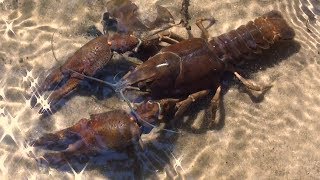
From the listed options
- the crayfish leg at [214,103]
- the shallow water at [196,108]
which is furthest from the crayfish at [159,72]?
the shallow water at [196,108]

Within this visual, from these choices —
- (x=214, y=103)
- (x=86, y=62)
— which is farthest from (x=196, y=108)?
(x=86, y=62)

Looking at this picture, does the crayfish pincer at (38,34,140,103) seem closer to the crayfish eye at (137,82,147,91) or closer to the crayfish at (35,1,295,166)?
the crayfish at (35,1,295,166)

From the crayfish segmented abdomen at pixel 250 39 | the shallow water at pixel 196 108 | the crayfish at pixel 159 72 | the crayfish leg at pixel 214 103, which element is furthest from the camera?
the crayfish segmented abdomen at pixel 250 39

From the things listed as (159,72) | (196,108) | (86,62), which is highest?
(86,62)

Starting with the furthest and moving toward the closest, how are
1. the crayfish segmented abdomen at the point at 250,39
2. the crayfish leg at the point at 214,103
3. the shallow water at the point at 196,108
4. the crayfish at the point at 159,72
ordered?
1. the crayfish segmented abdomen at the point at 250,39
2. the crayfish leg at the point at 214,103
3. the shallow water at the point at 196,108
4. the crayfish at the point at 159,72

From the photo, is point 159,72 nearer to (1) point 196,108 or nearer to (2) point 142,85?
(2) point 142,85

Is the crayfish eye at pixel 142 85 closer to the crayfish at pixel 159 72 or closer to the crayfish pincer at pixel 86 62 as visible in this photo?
the crayfish at pixel 159 72

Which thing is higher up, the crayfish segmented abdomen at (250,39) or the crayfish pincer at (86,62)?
the crayfish pincer at (86,62)

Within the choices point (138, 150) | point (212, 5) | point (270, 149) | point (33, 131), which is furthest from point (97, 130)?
point (212, 5)
